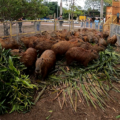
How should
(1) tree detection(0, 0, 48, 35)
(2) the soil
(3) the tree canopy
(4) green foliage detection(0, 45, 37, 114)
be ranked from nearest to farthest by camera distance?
1. (2) the soil
2. (4) green foliage detection(0, 45, 37, 114)
3. (1) tree detection(0, 0, 48, 35)
4. (3) the tree canopy

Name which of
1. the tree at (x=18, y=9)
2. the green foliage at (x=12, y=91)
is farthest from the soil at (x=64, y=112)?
the tree at (x=18, y=9)

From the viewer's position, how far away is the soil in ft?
10.9

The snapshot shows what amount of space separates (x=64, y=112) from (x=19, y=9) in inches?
340

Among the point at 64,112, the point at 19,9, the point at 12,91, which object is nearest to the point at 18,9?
the point at 19,9

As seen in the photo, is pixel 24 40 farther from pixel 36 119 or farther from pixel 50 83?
pixel 36 119

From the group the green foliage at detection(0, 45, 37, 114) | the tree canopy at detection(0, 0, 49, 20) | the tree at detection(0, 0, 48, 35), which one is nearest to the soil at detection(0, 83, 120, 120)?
the green foliage at detection(0, 45, 37, 114)

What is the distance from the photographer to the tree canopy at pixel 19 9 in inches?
363

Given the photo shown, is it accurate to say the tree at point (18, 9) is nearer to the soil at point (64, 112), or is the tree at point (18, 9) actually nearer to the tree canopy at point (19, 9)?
the tree canopy at point (19, 9)

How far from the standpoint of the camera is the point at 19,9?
1012cm

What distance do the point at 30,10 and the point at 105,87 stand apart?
8939mm

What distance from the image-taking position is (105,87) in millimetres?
4414

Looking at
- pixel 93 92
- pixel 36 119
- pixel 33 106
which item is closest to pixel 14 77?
pixel 33 106

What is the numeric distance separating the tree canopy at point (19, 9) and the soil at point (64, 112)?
7.32 meters

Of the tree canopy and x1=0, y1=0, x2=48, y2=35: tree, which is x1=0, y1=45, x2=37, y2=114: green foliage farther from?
the tree canopy
